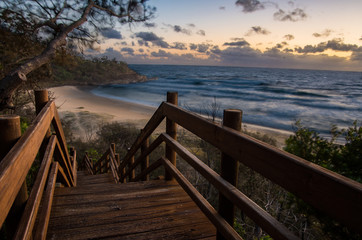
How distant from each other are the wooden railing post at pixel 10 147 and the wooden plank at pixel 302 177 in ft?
3.98

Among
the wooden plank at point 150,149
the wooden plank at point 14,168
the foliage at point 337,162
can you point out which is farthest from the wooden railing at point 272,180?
the foliage at point 337,162

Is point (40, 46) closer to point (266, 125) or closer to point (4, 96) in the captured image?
point (4, 96)

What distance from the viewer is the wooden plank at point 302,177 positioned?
2.65 feet

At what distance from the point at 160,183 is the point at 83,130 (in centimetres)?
1312

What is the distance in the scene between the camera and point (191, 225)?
208cm

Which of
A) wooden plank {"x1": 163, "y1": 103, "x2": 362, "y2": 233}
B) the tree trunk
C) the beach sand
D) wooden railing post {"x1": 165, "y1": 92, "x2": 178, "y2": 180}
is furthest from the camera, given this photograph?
the beach sand

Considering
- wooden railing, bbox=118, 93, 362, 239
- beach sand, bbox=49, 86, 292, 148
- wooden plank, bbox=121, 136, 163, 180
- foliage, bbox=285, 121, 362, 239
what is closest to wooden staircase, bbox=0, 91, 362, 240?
wooden railing, bbox=118, 93, 362, 239

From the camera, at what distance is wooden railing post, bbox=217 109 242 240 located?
156cm

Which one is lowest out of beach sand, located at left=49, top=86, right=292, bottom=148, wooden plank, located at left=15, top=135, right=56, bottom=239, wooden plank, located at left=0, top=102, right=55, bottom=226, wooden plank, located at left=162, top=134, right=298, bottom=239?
beach sand, located at left=49, top=86, right=292, bottom=148

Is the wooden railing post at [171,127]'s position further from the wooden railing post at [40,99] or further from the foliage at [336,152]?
the foliage at [336,152]

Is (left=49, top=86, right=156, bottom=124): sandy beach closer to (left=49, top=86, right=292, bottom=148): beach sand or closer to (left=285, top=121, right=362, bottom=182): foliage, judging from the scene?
(left=49, top=86, right=292, bottom=148): beach sand

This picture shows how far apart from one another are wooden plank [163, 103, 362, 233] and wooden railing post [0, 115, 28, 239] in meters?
1.21

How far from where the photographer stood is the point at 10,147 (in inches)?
54.8

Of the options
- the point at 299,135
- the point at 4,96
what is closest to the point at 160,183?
the point at 299,135
